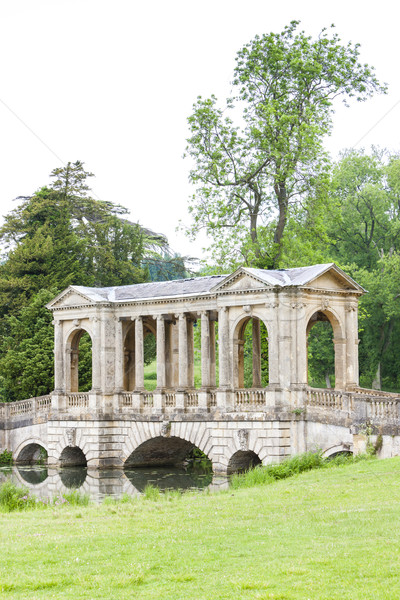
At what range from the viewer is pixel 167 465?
4416 cm

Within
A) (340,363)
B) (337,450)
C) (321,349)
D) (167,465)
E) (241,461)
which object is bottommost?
(167,465)

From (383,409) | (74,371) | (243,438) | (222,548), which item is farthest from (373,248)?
(222,548)

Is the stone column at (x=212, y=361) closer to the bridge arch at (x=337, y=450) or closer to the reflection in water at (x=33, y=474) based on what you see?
the reflection in water at (x=33, y=474)

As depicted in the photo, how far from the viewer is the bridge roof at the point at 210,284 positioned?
35.7 meters

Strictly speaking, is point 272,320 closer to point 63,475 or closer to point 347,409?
point 347,409

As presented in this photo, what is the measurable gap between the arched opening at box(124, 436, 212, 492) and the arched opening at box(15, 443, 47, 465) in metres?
6.52

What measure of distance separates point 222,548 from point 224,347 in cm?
2242

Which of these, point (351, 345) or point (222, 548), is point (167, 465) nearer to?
point (351, 345)

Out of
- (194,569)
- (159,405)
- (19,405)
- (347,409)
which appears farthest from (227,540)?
(19,405)

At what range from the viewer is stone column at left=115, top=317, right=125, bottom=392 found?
140ft

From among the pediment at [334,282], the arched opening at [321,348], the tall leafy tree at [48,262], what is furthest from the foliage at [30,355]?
the pediment at [334,282]

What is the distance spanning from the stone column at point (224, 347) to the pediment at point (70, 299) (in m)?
7.78

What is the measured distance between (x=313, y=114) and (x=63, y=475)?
2166 cm

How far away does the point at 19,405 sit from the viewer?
4712cm
